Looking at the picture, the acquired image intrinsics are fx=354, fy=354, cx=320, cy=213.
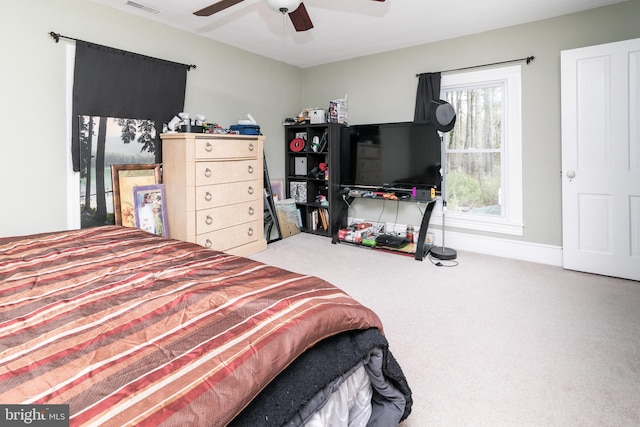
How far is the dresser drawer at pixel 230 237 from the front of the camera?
359cm

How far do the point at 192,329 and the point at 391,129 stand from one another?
3.80m

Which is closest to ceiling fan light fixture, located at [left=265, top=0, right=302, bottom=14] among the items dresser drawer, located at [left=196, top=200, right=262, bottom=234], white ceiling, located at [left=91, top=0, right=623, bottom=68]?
white ceiling, located at [left=91, top=0, right=623, bottom=68]

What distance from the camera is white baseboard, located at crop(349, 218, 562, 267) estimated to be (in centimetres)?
377

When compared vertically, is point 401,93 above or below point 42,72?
above

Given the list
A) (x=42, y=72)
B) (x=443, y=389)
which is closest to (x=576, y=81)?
(x=443, y=389)

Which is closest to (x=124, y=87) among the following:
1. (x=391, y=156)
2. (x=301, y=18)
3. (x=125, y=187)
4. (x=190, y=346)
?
(x=125, y=187)

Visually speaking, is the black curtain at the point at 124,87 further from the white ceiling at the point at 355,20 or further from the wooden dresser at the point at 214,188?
the white ceiling at the point at 355,20

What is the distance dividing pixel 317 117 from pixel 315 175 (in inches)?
31.5

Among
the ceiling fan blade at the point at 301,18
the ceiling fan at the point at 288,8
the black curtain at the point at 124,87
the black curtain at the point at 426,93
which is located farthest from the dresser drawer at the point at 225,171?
the black curtain at the point at 426,93

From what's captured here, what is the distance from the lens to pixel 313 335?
1062mm

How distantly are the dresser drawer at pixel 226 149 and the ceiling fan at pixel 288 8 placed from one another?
119cm

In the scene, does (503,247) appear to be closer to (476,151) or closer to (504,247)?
(504,247)

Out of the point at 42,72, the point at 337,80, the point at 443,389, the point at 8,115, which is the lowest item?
the point at 443,389

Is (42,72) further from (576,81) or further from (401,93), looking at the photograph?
(576,81)
